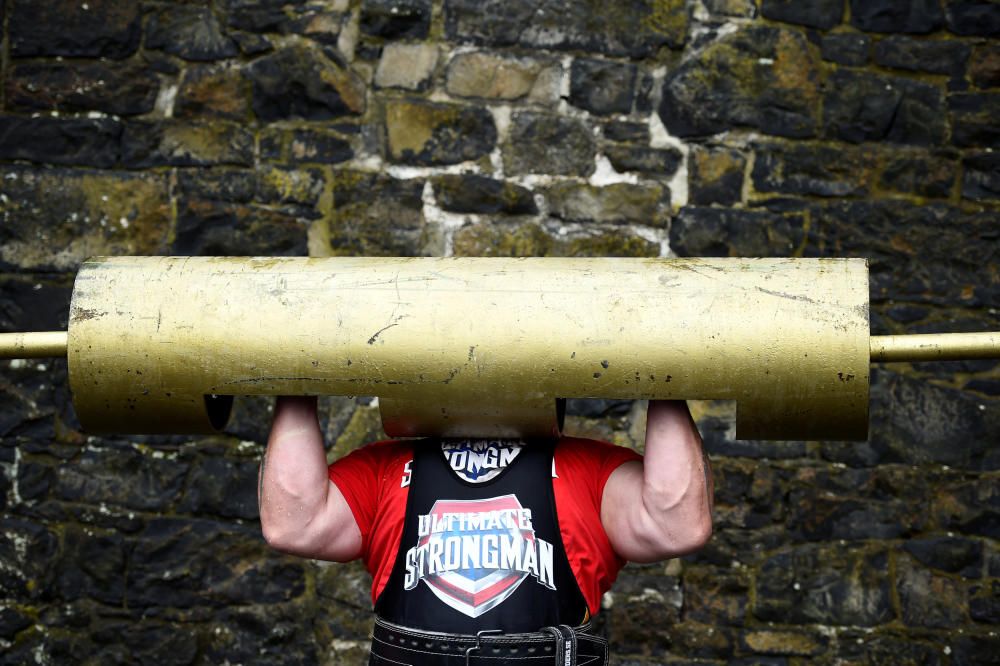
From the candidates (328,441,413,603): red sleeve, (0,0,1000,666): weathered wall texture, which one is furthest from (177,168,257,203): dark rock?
(328,441,413,603): red sleeve

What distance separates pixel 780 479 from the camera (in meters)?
3.55

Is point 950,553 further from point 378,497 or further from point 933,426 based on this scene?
point 378,497

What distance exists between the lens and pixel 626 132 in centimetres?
358

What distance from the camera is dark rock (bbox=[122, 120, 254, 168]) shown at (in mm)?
3584

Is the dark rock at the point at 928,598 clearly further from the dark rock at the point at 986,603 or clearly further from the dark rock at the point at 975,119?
the dark rock at the point at 975,119

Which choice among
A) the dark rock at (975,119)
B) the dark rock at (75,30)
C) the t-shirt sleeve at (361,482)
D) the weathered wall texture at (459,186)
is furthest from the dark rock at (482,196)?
the t-shirt sleeve at (361,482)

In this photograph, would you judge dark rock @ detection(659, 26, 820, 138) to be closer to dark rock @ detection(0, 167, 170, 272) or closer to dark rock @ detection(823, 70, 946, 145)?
dark rock @ detection(823, 70, 946, 145)

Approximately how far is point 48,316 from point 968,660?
2.87m

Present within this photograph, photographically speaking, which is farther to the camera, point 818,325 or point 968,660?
point 968,660

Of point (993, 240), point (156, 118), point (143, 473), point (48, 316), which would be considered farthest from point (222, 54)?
point (993, 240)

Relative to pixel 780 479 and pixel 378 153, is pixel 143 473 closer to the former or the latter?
pixel 378 153

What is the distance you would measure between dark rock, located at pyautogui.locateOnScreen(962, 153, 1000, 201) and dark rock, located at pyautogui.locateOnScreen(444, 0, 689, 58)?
92 centimetres

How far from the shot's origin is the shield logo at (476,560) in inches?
78.5

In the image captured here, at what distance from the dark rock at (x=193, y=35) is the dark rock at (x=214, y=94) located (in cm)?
5
